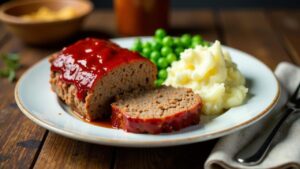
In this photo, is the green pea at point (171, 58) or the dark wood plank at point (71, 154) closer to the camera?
the dark wood plank at point (71, 154)

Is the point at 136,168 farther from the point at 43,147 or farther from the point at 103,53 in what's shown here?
the point at 103,53

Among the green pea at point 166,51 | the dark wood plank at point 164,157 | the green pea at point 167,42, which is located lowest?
the green pea at point 166,51

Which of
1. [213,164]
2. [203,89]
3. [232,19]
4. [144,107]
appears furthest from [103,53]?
[232,19]

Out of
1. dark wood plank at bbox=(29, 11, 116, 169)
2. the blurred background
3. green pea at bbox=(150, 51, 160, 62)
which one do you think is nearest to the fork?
dark wood plank at bbox=(29, 11, 116, 169)

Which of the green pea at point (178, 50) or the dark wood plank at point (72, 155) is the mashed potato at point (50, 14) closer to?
the green pea at point (178, 50)

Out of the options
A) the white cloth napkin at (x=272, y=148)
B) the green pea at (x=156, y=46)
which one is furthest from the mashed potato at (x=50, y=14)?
the white cloth napkin at (x=272, y=148)

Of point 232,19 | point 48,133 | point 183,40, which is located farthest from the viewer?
point 232,19

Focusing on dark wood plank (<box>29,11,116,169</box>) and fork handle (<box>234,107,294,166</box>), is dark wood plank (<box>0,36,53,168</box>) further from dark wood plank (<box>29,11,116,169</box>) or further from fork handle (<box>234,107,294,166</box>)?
fork handle (<box>234,107,294,166</box>)
